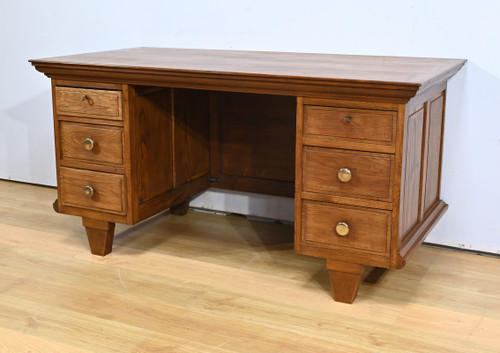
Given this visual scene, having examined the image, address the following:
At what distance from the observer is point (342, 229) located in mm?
1743

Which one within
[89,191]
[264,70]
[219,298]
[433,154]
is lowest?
[219,298]

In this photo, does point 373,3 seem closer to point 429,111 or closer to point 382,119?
point 429,111

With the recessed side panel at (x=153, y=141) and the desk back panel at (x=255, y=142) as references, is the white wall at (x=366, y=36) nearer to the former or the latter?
the desk back panel at (x=255, y=142)

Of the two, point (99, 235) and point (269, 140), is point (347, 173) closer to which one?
point (269, 140)

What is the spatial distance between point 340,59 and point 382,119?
0.48 meters

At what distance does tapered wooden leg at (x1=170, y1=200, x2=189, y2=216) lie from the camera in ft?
8.37

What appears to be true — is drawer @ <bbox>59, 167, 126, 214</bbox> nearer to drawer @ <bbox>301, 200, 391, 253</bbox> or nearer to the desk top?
the desk top

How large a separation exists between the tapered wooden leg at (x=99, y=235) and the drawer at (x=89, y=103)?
0.33 metres

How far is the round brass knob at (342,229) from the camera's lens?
1738 millimetres

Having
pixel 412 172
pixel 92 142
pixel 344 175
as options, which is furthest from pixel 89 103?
pixel 412 172

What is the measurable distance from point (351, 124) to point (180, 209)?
3.40ft

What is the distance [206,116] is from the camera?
2.41 m

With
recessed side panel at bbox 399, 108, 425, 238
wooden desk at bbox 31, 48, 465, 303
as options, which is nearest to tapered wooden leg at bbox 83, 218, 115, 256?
wooden desk at bbox 31, 48, 465, 303

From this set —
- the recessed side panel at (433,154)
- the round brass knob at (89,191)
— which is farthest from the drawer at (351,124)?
the round brass knob at (89,191)
